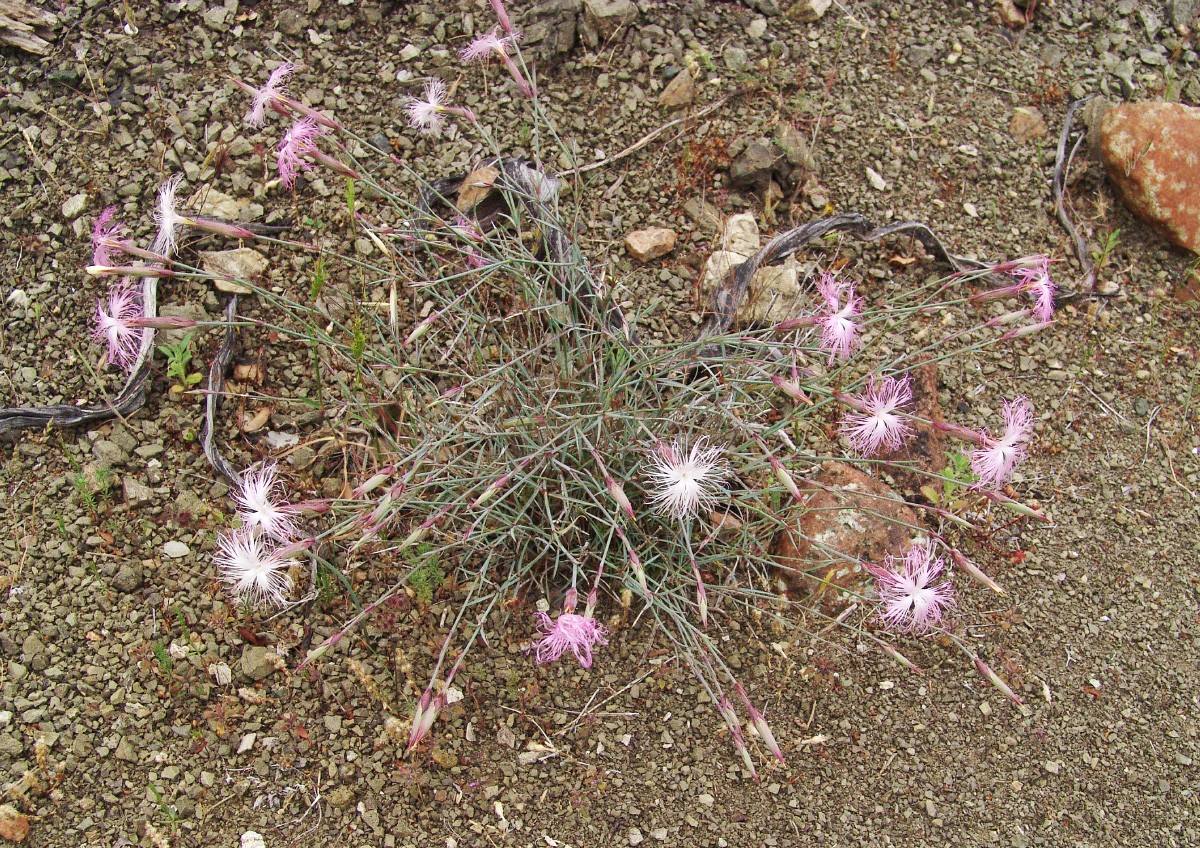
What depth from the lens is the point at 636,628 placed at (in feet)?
7.33

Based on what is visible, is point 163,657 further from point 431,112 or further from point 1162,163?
point 1162,163

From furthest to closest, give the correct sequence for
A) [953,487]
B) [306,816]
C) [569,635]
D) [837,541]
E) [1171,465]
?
[1171,465] → [953,487] → [837,541] → [306,816] → [569,635]

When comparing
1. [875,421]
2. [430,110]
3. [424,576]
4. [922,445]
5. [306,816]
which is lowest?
[306,816]

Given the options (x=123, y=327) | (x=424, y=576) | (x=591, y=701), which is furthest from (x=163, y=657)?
(x=591, y=701)

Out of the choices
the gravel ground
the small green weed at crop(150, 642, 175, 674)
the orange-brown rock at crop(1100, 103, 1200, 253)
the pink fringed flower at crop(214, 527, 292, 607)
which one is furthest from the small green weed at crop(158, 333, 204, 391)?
the orange-brown rock at crop(1100, 103, 1200, 253)

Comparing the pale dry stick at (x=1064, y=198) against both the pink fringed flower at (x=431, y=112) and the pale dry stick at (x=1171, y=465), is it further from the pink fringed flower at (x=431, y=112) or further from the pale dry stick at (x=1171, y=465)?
the pink fringed flower at (x=431, y=112)

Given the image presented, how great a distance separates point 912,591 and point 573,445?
78cm

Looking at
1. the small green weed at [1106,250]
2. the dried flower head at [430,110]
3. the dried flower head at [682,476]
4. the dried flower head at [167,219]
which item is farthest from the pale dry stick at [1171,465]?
the dried flower head at [167,219]

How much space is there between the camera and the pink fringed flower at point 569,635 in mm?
1718

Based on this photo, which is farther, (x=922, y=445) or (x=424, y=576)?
(x=922, y=445)

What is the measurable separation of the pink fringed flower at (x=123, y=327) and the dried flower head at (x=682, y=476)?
46.4 inches

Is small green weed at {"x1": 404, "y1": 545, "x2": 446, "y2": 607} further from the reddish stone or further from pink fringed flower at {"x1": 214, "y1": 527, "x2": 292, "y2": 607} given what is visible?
the reddish stone

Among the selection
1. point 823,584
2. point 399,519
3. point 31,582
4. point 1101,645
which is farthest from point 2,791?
point 1101,645

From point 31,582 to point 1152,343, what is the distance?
3.10 meters
